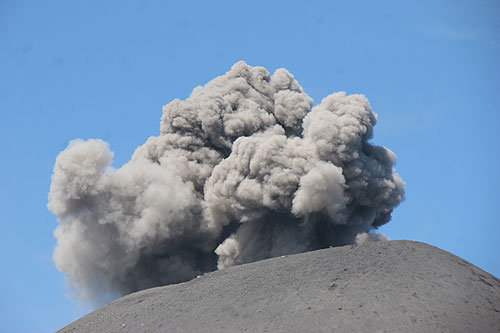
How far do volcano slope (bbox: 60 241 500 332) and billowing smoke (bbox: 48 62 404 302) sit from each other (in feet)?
34.8

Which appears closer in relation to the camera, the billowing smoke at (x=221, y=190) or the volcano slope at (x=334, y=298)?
the volcano slope at (x=334, y=298)

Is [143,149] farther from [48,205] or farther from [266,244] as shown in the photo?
[266,244]

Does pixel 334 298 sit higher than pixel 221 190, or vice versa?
pixel 221 190

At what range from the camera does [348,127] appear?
48188 millimetres

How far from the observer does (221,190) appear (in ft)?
164

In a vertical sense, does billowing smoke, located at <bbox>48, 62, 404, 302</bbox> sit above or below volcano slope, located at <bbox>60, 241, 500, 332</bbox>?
above

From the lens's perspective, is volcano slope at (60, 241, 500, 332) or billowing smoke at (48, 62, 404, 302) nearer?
volcano slope at (60, 241, 500, 332)

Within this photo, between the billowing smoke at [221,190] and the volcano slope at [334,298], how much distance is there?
10595mm

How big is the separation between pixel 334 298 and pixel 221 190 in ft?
58.2

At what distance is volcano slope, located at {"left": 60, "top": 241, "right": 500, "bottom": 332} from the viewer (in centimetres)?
3169

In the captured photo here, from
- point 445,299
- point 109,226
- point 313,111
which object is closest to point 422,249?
point 445,299

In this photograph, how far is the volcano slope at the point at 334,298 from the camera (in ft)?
104

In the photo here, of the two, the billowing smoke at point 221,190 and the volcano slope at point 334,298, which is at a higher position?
the billowing smoke at point 221,190

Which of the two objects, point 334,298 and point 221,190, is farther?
point 221,190
